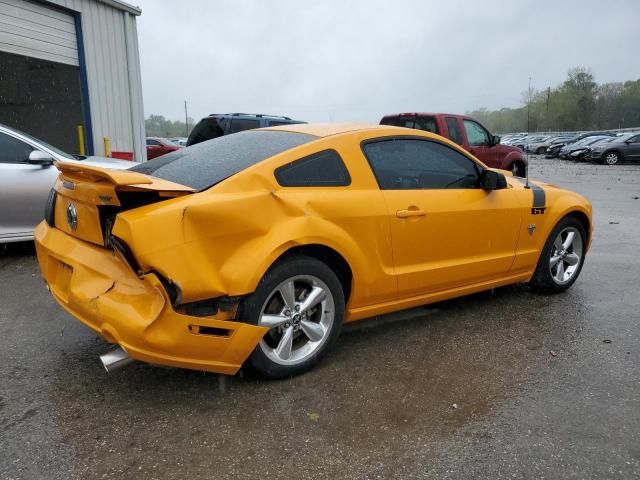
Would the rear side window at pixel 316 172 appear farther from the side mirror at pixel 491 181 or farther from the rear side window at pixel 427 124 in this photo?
the rear side window at pixel 427 124

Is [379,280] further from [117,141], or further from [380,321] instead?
[117,141]

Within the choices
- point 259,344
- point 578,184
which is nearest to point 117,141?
point 259,344

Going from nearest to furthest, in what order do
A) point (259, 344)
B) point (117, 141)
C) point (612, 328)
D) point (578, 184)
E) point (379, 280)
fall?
point (259, 344) < point (379, 280) < point (612, 328) < point (117, 141) < point (578, 184)

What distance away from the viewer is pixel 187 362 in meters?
2.68

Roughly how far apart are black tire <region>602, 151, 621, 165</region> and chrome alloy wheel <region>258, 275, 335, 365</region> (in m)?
28.5

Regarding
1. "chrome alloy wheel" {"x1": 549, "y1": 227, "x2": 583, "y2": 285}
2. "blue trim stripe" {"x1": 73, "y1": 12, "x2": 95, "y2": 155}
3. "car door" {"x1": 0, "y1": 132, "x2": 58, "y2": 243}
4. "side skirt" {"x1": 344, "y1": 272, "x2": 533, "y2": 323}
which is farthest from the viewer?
"blue trim stripe" {"x1": 73, "y1": 12, "x2": 95, "y2": 155}

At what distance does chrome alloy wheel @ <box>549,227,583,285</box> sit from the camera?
15.5 feet

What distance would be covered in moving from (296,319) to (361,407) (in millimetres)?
607

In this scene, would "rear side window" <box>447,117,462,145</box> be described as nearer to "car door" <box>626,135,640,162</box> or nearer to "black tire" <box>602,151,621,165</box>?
"black tire" <box>602,151,621,165</box>

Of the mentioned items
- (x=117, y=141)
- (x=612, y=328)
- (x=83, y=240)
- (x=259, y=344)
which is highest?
(x=117, y=141)

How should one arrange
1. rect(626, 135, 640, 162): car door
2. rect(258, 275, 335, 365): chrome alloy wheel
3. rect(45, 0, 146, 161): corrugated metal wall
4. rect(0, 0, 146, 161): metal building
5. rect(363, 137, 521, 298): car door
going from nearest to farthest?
rect(258, 275, 335, 365): chrome alloy wheel
rect(363, 137, 521, 298): car door
rect(0, 0, 146, 161): metal building
rect(45, 0, 146, 161): corrugated metal wall
rect(626, 135, 640, 162): car door

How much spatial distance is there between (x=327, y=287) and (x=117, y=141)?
9.03 metres

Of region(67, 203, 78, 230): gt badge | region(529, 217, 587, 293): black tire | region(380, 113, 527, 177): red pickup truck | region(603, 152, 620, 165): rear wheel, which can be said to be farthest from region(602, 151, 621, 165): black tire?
region(67, 203, 78, 230): gt badge

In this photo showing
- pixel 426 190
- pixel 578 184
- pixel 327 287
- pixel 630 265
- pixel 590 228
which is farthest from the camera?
pixel 578 184
